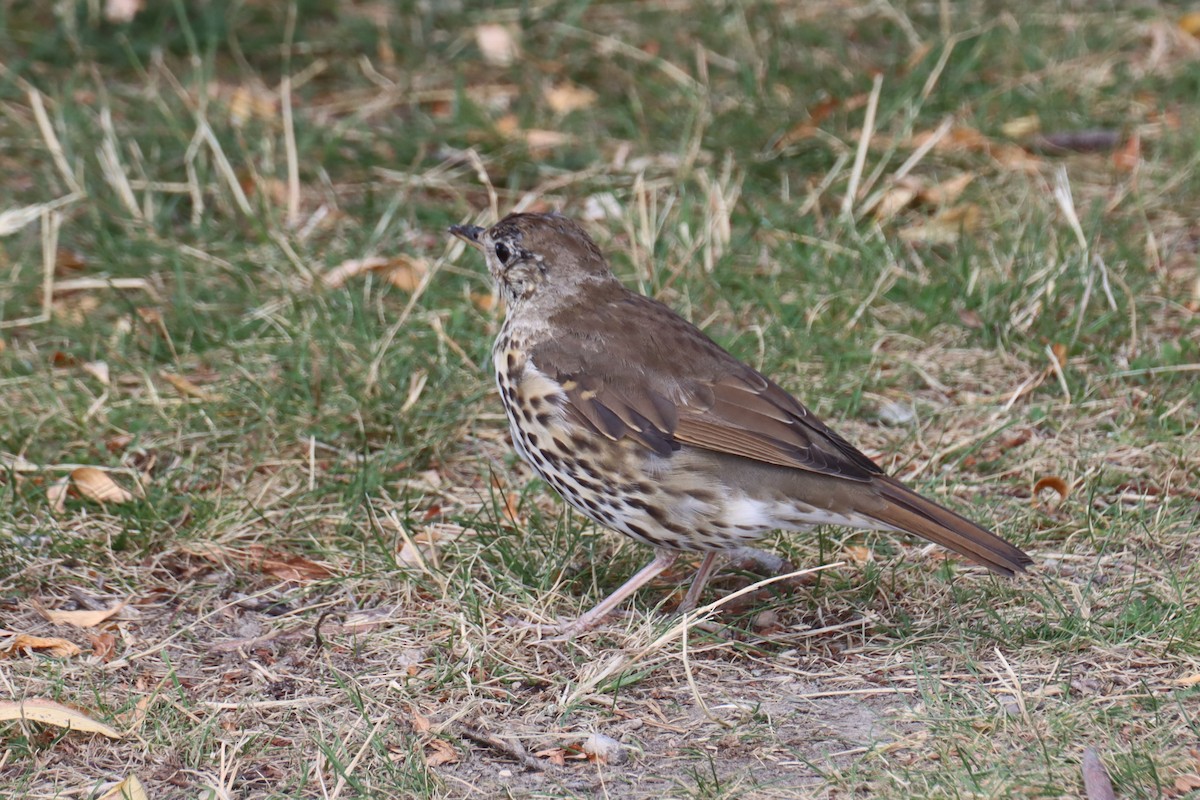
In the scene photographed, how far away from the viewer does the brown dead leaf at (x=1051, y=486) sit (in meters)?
4.96

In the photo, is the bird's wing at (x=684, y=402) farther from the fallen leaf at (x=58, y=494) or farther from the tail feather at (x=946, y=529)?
the fallen leaf at (x=58, y=494)

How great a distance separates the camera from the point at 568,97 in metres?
7.96

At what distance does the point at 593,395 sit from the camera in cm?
433

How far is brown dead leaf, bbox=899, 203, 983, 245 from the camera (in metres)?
6.61

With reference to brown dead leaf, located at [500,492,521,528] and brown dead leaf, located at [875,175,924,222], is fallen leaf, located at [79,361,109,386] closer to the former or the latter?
brown dead leaf, located at [500,492,521,528]

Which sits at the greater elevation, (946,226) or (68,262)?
(68,262)

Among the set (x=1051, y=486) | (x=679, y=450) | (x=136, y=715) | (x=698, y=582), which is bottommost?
(x=1051, y=486)

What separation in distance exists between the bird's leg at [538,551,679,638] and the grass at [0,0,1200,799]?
0.25 feet

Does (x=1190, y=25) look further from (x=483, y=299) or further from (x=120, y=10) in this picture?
(x=120, y=10)

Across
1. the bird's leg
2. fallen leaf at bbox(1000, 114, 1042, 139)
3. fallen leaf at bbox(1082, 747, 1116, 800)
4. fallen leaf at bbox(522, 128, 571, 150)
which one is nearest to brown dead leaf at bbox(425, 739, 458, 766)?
the bird's leg

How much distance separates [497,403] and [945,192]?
2484 mm

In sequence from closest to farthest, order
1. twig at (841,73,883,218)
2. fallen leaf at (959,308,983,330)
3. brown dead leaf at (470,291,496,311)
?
fallen leaf at (959,308,983,330), brown dead leaf at (470,291,496,311), twig at (841,73,883,218)

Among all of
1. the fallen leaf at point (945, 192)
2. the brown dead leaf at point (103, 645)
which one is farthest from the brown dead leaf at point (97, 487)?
the fallen leaf at point (945, 192)

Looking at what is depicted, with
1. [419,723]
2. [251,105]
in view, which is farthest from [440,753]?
[251,105]
